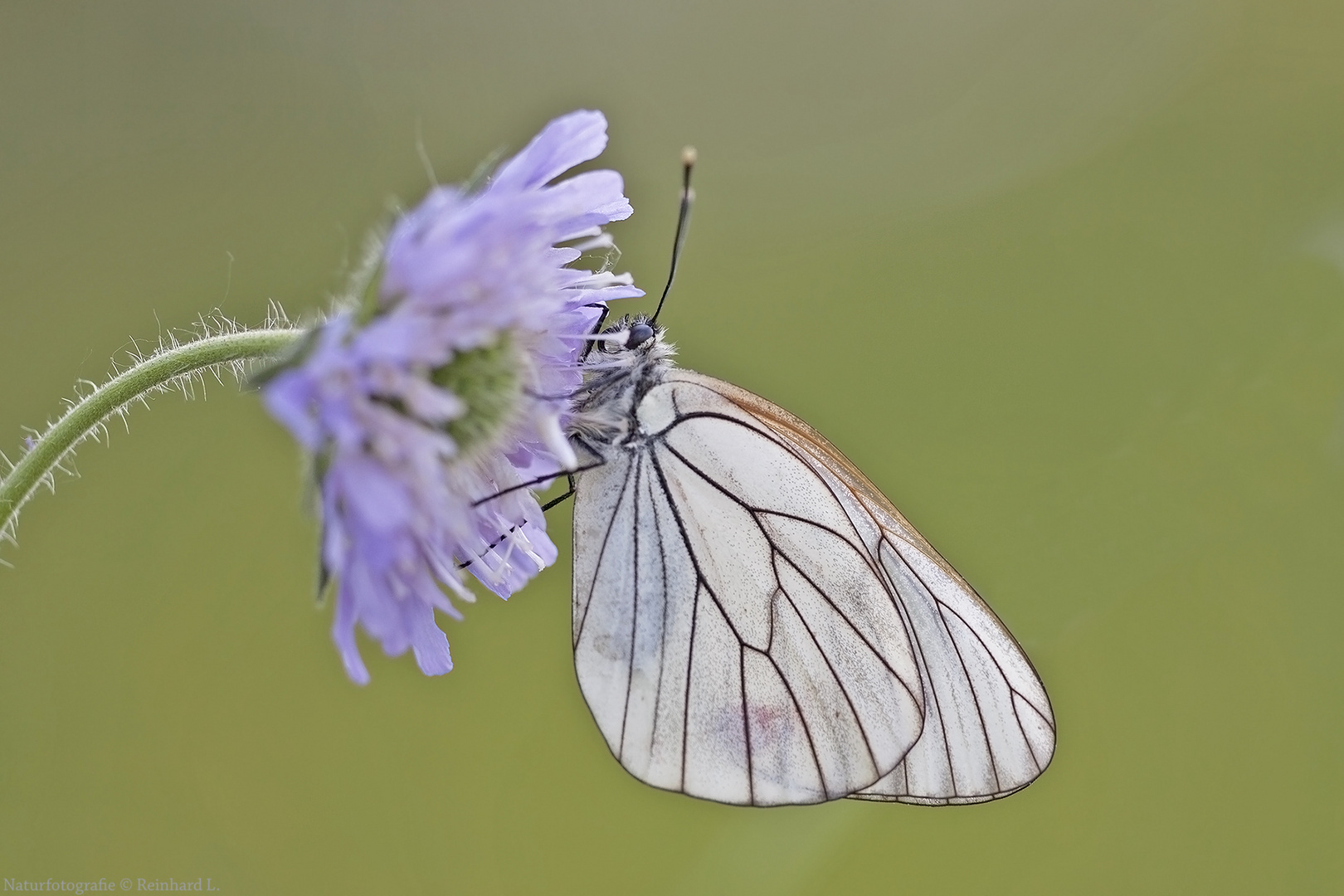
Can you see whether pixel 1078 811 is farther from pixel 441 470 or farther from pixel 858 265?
pixel 441 470

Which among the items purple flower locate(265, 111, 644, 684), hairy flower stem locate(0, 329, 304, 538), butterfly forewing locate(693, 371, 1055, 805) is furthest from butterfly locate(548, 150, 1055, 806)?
hairy flower stem locate(0, 329, 304, 538)

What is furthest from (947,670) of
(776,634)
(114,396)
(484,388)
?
(114,396)

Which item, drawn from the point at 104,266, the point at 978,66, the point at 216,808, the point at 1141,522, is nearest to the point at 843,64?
the point at 978,66

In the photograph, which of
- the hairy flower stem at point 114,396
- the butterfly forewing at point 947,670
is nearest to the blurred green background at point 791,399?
the butterfly forewing at point 947,670

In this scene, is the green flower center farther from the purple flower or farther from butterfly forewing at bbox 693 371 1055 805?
butterfly forewing at bbox 693 371 1055 805

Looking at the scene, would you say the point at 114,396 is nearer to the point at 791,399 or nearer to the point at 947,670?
the point at 947,670
